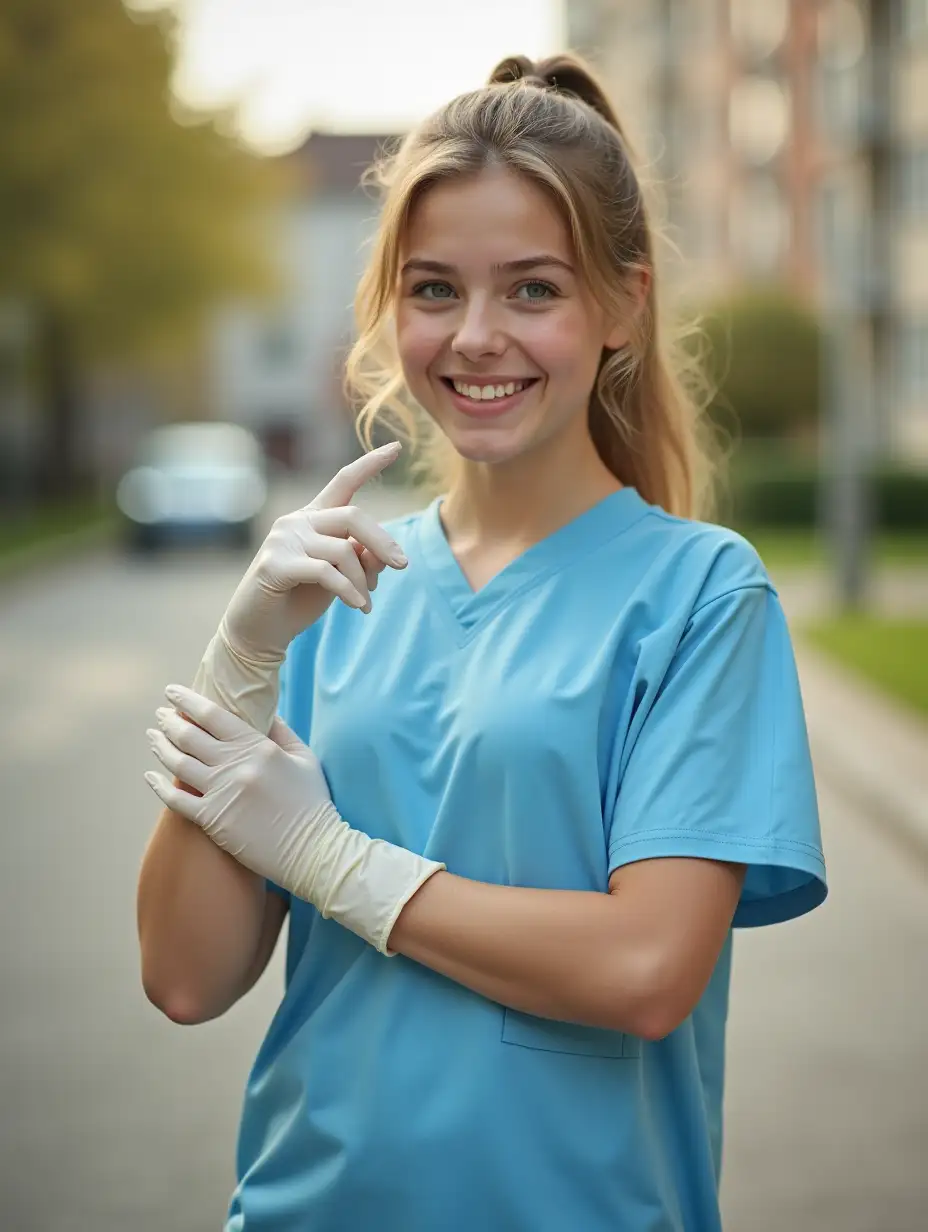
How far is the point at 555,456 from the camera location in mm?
2047

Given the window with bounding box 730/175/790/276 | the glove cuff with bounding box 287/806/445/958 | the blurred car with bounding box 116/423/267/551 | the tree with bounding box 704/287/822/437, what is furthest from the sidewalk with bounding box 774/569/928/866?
the window with bounding box 730/175/790/276

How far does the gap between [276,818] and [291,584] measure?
263mm

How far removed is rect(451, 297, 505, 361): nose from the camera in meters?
1.88

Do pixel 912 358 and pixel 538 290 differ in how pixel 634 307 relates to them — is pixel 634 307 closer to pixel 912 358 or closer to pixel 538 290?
pixel 538 290

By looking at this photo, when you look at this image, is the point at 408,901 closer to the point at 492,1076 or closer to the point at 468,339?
the point at 492,1076

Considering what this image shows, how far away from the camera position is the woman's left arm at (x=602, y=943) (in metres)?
1.73

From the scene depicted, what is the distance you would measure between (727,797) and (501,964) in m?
0.29

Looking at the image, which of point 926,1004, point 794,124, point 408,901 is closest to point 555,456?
point 408,901

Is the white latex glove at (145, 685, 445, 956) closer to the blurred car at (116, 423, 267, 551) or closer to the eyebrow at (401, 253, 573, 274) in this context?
the eyebrow at (401, 253, 573, 274)

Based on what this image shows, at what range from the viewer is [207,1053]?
472 cm

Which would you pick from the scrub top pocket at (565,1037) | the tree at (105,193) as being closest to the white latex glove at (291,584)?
the scrub top pocket at (565,1037)

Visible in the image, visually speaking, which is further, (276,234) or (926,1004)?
(276,234)

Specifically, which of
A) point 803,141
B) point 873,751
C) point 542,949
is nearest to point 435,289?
point 542,949

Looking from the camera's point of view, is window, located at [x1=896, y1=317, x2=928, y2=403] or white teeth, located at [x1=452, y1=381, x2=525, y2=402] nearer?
white teeth, located at [x1=452, y1=381, x2=525, y2=402]
